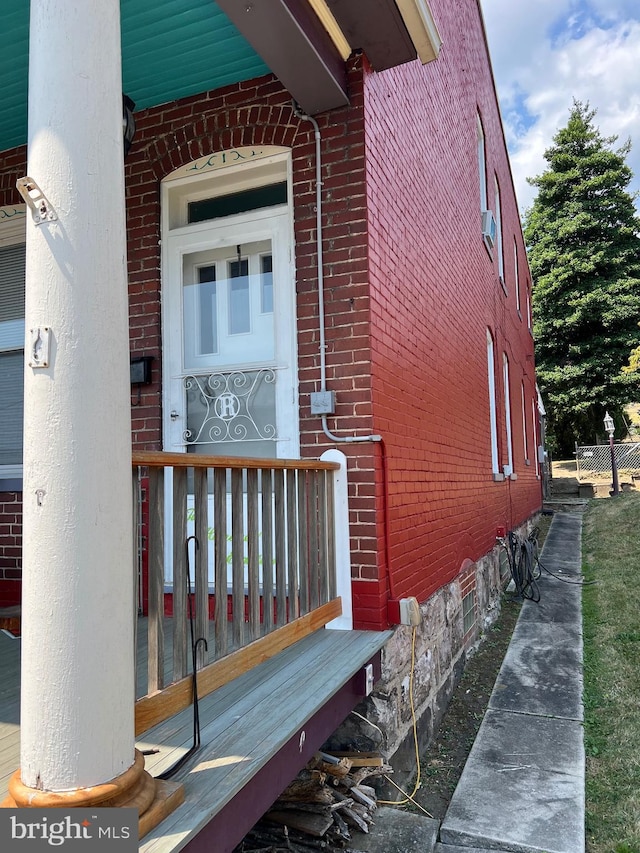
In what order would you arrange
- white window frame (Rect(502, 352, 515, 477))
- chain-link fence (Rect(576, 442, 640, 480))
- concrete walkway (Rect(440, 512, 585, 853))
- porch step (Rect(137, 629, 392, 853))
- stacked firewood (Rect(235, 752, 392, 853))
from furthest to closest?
chain-link fence (Rect(576, 442, 640, 480)) < white window frame (Rect(502, 352, 515, 477)) < concrete walkway (Rect(440, 512, 585, 853)) < stacked firewood (Rect(235, 752, 392, 853)) < porch step (Rect(137, 629, 392, 853))

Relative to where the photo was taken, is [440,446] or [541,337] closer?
[440,446]

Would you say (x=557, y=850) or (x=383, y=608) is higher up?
(x=383, y=608)

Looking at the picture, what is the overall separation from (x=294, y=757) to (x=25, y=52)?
3653 mm

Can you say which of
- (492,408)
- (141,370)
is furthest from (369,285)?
(492,408)

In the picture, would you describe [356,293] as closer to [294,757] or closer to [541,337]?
[294,757]

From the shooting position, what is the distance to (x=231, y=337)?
400 centimetres

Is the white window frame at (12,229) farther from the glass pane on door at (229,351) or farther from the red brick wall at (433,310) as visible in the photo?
the red brick wall at (433,310)

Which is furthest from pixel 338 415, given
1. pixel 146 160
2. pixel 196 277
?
pixel 146 160

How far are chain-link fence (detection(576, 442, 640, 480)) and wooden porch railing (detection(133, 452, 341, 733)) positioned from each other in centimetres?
2219

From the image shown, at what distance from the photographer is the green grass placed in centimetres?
311

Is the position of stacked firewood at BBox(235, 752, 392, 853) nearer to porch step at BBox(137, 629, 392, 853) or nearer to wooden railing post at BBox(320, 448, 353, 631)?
porch step at BBox(137, 629, 392, 853)

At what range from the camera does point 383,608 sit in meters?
3.47
